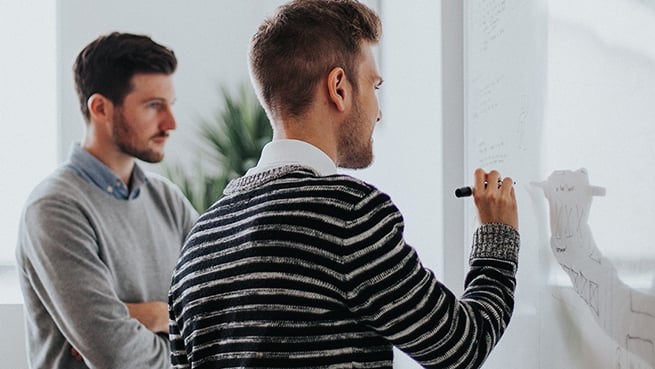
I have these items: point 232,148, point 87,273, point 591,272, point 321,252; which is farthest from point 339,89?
point 232,148

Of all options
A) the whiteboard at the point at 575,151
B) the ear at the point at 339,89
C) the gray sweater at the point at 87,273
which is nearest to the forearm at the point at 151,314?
the gray sweater at the point at 87,273

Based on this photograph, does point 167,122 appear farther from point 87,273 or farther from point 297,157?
point 297,157

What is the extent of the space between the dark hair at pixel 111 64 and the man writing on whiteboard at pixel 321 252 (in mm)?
1002

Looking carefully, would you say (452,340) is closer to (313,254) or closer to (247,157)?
(313,254)

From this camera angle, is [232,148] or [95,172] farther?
[232,148]

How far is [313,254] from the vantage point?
0.98 metres

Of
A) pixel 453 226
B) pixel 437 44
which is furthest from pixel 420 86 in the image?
pixel 453 226

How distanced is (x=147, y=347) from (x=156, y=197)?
0.42m

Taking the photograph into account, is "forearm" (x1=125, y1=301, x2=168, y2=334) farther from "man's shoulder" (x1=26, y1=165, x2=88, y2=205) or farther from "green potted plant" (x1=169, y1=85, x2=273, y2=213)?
"green potted plant" (x1=169, y1=85, x2=273, y2=213)

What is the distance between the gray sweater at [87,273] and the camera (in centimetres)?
186

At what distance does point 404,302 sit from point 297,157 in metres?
0.25

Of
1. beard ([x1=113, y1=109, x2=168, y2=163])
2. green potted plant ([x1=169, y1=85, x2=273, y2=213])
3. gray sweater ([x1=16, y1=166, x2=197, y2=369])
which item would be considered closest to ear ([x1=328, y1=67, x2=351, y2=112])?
gray sweater ([x1=16, y1=166, x2=197, y2=369])

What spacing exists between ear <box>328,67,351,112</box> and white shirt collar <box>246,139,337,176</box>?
2.6 inches

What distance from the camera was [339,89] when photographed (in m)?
1.12
